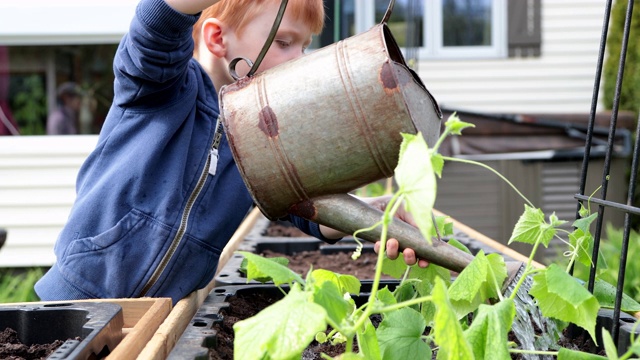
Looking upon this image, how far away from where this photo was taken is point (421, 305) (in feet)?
3.62

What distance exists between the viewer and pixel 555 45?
6.58 metres

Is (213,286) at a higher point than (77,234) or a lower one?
A: lower

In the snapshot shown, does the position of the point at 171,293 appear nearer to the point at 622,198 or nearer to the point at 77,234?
the point at 77,234

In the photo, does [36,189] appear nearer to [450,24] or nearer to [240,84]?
[450,24]

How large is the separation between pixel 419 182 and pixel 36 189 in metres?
4.62

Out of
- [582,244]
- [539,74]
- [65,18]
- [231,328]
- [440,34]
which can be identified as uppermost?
[65,18]

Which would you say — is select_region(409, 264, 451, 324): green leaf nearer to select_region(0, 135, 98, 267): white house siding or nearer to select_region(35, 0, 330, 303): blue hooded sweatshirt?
select_region(35, 0, 330, 303): blue hooded sweatshirt

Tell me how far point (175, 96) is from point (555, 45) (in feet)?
19.2

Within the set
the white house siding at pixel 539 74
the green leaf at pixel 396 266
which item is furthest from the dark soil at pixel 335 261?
the white house siding at pixel 539 74

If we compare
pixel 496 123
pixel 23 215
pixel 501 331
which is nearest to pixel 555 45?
pixel 496 123

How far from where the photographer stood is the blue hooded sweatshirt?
131 cm

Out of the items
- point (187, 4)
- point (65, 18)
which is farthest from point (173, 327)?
point (65, 18)

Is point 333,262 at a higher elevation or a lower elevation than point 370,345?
lower

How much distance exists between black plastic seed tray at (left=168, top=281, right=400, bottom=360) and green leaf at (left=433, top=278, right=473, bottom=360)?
31 cm
